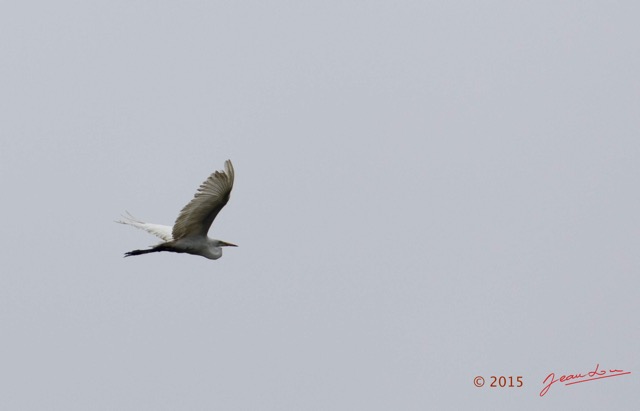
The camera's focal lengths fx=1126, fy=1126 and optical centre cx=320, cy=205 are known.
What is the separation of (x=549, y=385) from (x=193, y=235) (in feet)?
39.5

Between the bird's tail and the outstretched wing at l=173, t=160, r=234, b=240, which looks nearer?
the outstretched wing at l=173, t=160, r=234, b=240

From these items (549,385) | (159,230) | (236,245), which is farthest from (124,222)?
(549,385)

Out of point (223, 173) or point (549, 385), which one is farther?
point (549, 385)

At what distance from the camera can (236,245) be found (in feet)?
112

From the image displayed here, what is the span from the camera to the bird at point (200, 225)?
29.2 m

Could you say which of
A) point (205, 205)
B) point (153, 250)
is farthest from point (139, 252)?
point (205, 205)

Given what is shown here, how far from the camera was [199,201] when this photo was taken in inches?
1190

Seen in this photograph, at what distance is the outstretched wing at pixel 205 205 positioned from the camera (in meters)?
29.0

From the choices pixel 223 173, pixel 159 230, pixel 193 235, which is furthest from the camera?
pixel 159 230

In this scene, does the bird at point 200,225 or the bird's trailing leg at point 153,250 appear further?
the bird's trailing leg at point 153,250

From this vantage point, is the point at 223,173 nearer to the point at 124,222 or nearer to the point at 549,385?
the point at 124,222

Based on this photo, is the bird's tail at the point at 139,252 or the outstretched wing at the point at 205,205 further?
the bird's tail at the point at 139,252

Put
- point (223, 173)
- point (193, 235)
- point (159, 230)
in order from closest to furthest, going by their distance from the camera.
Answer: point (223, 173)
point (193, 235)
point (159, 230)

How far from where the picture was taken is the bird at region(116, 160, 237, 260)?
29188 millimetres
